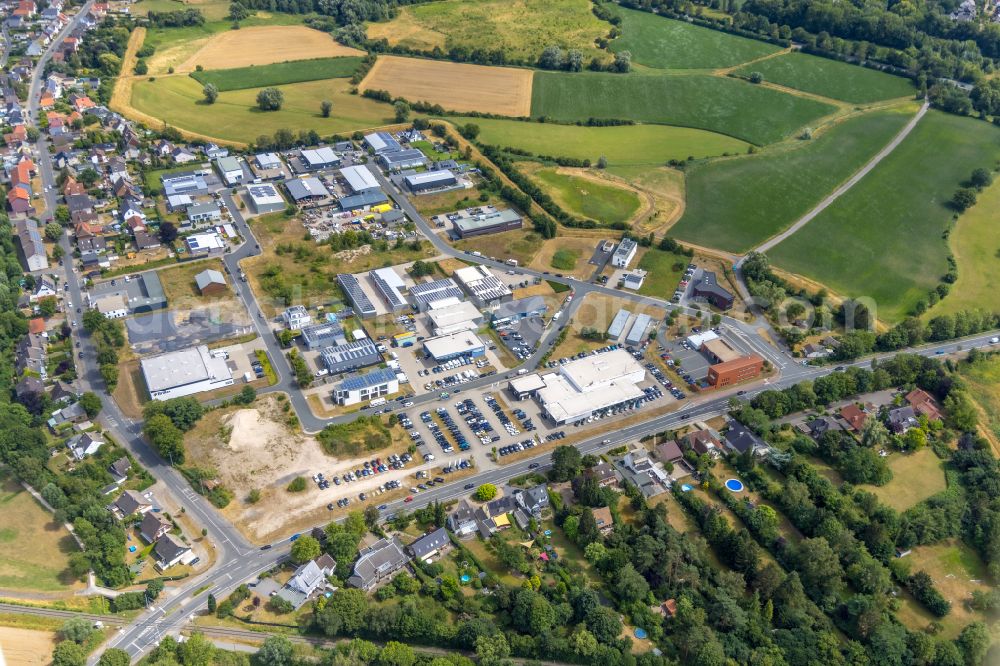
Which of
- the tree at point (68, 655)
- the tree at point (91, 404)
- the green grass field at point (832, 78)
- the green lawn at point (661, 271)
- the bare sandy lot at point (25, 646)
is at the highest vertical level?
the green grass field at point (832, 78)

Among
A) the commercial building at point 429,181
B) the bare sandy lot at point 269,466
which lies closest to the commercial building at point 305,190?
the commercial building at point 429,181

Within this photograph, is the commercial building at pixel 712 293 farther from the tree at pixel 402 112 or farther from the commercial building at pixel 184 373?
the tree at pixel 402 112

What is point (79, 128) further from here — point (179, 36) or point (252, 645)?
point (252, 645)

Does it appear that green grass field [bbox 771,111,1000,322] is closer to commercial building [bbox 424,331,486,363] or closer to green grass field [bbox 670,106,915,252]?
green grass field [bbox 670,106,915,252]

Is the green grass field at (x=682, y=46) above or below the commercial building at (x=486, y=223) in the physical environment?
above

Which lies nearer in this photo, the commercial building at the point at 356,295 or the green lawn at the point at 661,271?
the commercial building at the point at 356,295

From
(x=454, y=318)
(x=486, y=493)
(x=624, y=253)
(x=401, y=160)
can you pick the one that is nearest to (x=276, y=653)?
(x=486, y=493)
